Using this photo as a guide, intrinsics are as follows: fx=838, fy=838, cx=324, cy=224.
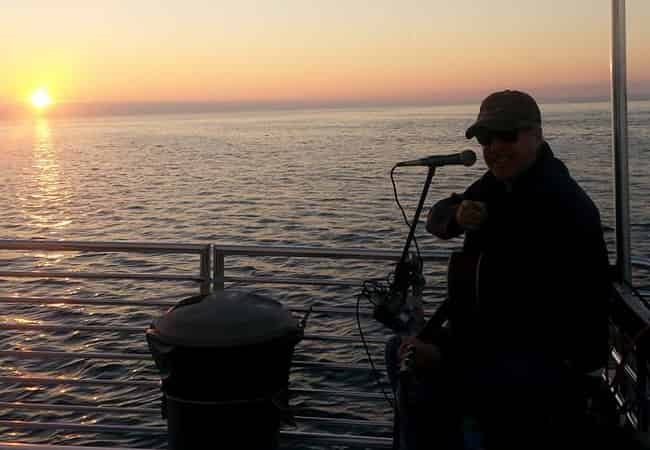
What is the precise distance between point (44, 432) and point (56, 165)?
45.2 metres

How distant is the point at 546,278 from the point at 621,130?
1265 millimetres

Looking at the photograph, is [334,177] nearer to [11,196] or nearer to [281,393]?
[11,196]

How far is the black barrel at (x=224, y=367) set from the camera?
3.39m

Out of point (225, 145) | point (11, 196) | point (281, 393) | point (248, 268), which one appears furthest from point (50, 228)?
point (225, 145)

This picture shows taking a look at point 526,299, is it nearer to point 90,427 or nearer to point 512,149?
point 512,149

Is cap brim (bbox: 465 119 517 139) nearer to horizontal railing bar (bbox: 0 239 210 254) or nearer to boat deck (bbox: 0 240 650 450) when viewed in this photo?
boat deck (bbox: 0 240 650 450)

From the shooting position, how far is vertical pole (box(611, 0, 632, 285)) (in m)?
3.66

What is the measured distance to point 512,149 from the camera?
2.92 metres

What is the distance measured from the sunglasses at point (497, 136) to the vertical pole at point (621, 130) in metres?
0.99

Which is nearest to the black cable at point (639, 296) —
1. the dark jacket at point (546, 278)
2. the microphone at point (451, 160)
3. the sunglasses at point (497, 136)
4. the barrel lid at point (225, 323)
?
the dark jacket at point (546, 278)

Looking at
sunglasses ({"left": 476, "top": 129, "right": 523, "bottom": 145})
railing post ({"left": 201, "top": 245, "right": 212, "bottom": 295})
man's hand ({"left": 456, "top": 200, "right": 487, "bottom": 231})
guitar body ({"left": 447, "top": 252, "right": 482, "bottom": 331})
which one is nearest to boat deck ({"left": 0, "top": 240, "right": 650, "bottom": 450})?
railing post ({"left": 201, "top": 245, "right": 212, "bottom": 295})

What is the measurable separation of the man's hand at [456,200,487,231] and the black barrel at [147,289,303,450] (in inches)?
40.0

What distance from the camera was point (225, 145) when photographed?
63.0m

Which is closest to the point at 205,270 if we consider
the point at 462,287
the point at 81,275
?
the point at 81,275
